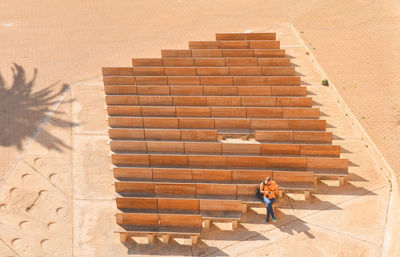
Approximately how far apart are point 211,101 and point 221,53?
8.87 feet

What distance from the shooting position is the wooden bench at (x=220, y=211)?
12.2 meters

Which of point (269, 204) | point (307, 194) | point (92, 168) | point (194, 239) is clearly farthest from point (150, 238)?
point (307, 194)

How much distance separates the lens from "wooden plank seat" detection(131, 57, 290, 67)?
16.8 m

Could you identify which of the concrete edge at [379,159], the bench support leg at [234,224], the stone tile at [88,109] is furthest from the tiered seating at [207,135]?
the concrete edge at [379,159]

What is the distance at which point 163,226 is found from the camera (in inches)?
479

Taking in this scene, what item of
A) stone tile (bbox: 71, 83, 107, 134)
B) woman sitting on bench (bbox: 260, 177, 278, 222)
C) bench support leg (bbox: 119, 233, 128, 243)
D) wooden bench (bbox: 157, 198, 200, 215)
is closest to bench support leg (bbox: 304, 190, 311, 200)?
woman sitting on bench (bbox: 260, 177, 278, 222)

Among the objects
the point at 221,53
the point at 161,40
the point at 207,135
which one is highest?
the point at 161,40

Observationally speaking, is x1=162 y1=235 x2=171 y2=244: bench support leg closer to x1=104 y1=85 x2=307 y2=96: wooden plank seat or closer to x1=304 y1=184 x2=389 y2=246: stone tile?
x1=304 y1=184 x2=389 y2=246: stone tile

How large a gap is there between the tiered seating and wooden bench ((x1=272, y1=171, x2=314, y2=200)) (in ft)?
0.09

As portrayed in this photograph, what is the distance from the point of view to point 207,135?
1434 centimetres

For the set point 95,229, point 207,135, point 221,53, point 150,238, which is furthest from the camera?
point 221,53

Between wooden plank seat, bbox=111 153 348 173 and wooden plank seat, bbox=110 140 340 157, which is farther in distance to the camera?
wooden plank seat, bbox=110 140 340 157

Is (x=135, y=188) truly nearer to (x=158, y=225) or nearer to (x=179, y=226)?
(x=158, y=225)

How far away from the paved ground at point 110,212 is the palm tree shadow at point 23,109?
35cm
